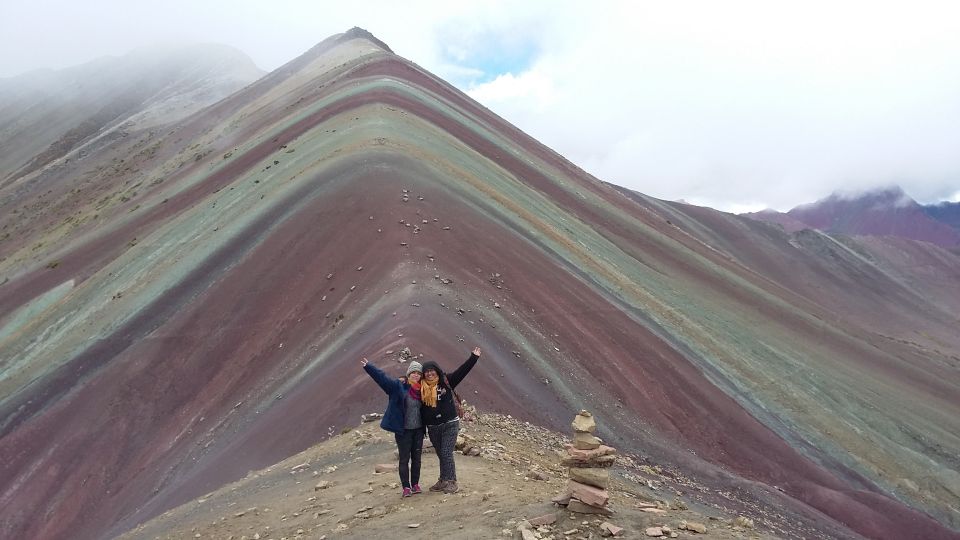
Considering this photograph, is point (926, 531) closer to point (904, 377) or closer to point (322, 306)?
point (322, 306)

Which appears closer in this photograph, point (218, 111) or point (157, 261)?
point (157, 261)

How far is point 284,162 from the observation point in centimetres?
3469

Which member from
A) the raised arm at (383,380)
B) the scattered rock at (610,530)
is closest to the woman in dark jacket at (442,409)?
the raised arm at (383,380)

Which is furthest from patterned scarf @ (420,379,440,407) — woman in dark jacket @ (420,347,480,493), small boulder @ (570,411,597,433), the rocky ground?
small boulder @ (570,411,597,433)

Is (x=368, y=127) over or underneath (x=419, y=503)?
over

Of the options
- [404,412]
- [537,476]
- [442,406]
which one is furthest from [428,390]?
[537,476]

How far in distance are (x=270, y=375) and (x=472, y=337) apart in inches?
207

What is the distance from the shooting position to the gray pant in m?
9.32

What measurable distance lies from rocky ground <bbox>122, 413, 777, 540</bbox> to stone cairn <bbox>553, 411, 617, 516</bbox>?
10cm

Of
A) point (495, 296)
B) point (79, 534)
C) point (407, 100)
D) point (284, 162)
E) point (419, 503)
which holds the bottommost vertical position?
point (79, 534)

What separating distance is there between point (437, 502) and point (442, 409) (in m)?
1.12

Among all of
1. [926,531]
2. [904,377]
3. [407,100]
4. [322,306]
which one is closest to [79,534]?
[322,306]

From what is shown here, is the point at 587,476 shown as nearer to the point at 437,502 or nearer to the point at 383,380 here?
the point at 437,502

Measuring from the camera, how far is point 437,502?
30.2 ft
